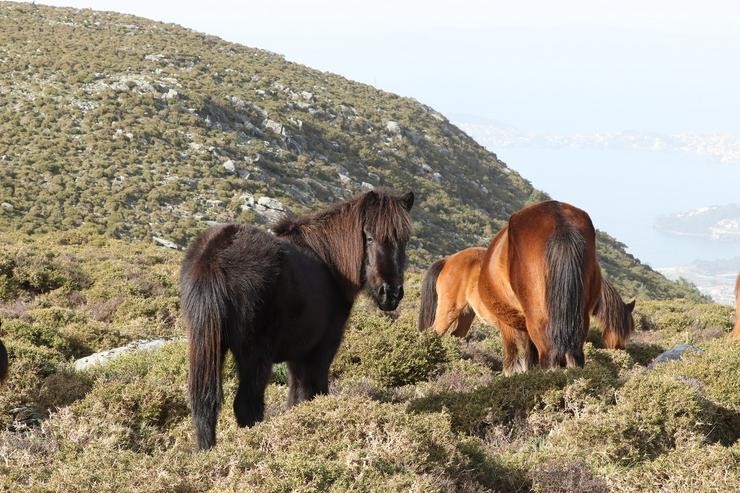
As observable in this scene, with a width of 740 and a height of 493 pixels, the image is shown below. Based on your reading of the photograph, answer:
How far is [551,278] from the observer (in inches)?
263

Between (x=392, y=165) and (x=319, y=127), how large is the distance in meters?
5.12

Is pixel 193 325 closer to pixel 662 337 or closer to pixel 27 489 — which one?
pixel 27 489

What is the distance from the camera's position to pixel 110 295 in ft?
42.5

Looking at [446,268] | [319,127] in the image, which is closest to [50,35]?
[319,127]

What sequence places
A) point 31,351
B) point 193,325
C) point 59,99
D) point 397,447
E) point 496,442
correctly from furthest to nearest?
point 59,99
point 31,351
point 496,442
point 193,325
point 397,447

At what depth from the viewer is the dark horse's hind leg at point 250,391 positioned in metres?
4.87

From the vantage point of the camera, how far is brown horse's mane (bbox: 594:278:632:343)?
1055 centimetres

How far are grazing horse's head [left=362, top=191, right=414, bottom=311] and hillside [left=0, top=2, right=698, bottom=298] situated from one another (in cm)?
2236

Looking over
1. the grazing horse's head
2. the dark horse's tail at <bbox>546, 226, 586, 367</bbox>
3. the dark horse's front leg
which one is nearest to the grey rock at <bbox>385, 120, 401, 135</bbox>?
the dark horse's tail at <bbox>546, 226, 586, 367</bbox>

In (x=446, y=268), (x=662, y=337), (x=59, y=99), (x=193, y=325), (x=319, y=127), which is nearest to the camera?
(x=193, y=325)

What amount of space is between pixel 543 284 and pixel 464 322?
444 cm

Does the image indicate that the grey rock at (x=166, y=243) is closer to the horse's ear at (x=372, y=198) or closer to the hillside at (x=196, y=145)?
the hillside at (x=196, y=145)

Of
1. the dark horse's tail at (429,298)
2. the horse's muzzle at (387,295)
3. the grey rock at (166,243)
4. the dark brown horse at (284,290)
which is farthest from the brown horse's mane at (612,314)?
the grey rock at (166,243)

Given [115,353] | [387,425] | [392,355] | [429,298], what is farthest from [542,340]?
[115,353]
